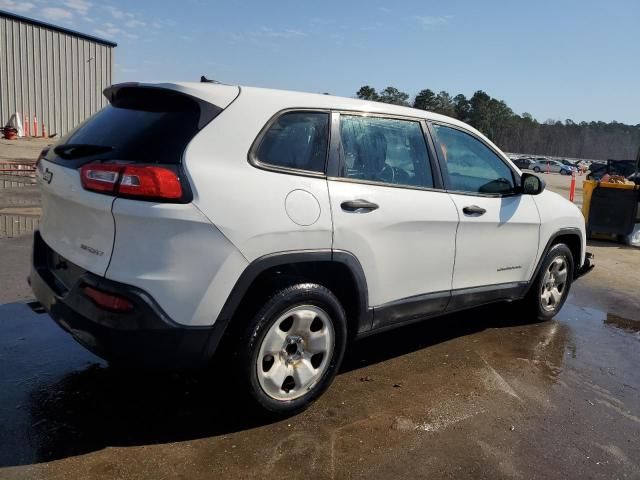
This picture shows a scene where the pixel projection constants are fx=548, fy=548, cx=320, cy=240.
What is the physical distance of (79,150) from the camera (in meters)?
3.00

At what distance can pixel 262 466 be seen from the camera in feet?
9.09

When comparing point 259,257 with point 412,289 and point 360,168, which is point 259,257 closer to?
point 360,168

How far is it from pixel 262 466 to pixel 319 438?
1.36 feet

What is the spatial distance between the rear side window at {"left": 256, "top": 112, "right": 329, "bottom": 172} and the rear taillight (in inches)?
20.8

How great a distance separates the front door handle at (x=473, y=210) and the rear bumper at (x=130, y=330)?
2.14 metres

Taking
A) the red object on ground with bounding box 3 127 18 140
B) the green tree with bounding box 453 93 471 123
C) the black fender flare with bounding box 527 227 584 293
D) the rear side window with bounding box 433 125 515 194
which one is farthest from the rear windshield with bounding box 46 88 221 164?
the green tree with bounding box 453 93 471 123

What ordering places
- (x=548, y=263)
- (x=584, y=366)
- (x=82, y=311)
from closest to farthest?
1. (x=82, y=311)
2. (x=584, y=366)
3. (x=548, y=263)

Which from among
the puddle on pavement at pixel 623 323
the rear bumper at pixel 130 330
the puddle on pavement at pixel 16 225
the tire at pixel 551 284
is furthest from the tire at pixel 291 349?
the puddle on pavement at pixel 16 225

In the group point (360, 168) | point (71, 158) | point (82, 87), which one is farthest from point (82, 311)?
point (82, 87)

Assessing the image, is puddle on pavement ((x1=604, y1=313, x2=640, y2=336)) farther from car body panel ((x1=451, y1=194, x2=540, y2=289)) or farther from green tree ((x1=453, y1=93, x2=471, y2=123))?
green tree ((x1=453, y1=93, x2=471, y2=123))

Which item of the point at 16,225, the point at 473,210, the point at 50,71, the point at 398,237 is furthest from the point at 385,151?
the point at 50,71

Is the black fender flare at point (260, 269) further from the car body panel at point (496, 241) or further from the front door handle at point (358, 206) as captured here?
the car body panel at point (496, 241)

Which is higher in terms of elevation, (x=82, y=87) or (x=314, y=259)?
(x=82, y=87)

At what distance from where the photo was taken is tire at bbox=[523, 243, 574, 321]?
507cm
